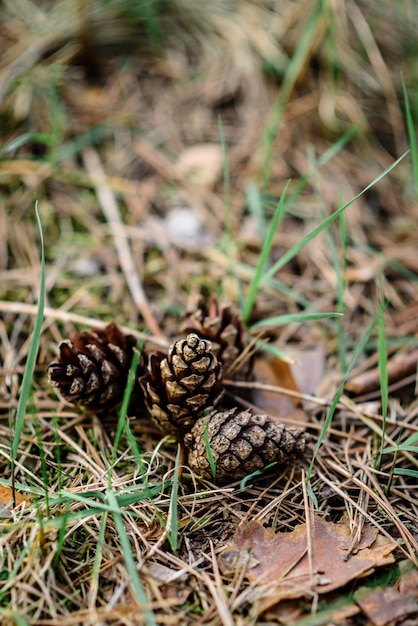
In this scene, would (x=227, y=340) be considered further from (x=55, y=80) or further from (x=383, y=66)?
(x=383, y=66)

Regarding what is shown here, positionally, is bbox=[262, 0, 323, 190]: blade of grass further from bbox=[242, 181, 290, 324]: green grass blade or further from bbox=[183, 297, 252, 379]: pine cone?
bbox=[183, 297, 252, 379]: pine cone

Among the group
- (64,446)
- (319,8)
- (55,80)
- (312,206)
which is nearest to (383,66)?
(319,8)

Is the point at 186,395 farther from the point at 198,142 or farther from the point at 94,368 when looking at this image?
the point at 198,142

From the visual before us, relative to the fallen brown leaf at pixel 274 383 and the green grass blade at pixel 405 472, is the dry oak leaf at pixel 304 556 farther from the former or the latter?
the fallen brown leaf at pixel 274 383

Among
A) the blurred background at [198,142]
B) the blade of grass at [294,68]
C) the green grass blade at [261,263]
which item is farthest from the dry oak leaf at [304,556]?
the blade of grass at [294,68]

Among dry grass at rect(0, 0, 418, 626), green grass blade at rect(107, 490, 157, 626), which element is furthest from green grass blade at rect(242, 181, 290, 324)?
green grass blade at rect(107, 490, 157, 626)

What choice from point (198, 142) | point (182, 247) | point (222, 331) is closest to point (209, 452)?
point (222, 331)
